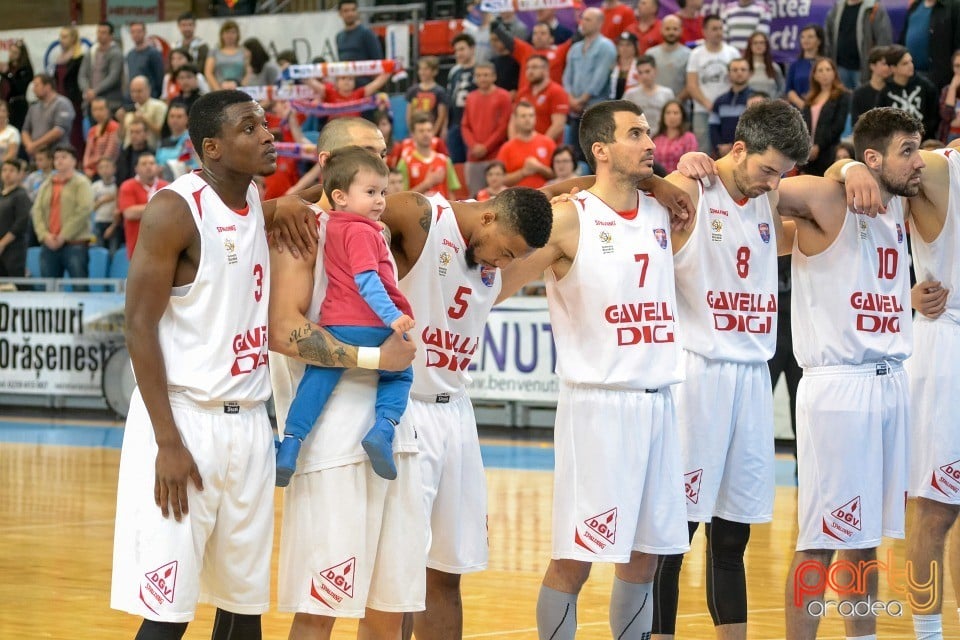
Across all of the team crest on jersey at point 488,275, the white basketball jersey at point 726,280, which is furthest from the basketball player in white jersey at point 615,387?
the white basketball jersey at point 726,280

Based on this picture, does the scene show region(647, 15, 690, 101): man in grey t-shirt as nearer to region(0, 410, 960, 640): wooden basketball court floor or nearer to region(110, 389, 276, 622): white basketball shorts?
region(0, 410, 960, 640): wooden basketball court floor

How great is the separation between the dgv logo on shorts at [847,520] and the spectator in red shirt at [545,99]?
1087 centimetres

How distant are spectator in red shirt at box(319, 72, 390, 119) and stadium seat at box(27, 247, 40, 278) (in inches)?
177

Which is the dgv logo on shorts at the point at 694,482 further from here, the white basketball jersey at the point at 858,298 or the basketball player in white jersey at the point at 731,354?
the white basketball jersey at the point at 858,298

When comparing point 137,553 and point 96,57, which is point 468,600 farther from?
point 96,57

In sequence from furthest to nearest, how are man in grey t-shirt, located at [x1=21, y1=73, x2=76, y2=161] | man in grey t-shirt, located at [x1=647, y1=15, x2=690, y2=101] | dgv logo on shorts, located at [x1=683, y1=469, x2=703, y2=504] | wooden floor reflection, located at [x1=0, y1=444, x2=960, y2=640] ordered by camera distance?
1. man in grey t-shirt, located at [x1=21, y1=73, x2=76, y2=161]
2. man in grey t-shirt, located at [x1=647, y1=15, x2=690, y2=101]
3. wooden floor reflection, located at [x1=0, y1=444, x2=960, y2=640]
4. dgv logo on shorts, located at [x1=683, y1=469, x2=703, y2=504]

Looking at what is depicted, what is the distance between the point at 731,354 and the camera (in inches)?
253

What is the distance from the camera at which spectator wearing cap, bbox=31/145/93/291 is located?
719 inches

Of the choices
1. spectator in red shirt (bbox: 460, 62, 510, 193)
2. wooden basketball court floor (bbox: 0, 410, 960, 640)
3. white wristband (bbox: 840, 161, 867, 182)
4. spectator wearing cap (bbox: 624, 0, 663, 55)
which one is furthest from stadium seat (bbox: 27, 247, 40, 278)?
white wristband (bbox: 840, 161, 867, 182)

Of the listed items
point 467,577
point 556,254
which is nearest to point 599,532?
point 556,254

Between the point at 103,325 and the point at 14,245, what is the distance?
2.31 meters

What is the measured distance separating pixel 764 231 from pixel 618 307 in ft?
3.13

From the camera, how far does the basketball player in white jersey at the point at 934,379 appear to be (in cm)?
684

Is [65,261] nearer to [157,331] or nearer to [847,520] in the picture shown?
[847,520]
